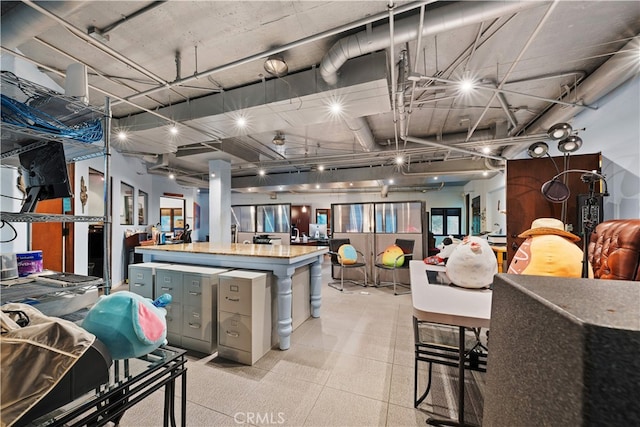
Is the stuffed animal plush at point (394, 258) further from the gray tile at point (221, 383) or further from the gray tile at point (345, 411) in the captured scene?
the gray tile at point (221, 383)

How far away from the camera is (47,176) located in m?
1.35

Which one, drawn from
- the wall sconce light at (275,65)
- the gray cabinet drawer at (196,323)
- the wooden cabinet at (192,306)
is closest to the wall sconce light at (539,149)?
the wall sconce light at (275,65)

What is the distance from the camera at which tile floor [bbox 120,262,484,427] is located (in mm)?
1804

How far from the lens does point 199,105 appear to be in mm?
3402

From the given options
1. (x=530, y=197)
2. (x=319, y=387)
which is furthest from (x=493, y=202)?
(x=319, y=387)

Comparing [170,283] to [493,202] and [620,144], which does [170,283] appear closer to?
[620,144]

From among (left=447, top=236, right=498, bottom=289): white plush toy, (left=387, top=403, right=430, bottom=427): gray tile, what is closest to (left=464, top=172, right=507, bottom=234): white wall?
(left=447, top=236, right=498, bottom=289): white plush toy

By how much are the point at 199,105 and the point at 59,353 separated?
341 centimetres

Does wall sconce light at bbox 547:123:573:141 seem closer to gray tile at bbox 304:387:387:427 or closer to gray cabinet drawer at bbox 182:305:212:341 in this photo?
gray tile at bbox 304:387:387:427

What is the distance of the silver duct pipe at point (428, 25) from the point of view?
67.5 inches

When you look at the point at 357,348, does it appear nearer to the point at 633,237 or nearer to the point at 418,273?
the point at 418,273

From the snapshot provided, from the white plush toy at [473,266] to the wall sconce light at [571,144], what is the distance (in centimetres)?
218

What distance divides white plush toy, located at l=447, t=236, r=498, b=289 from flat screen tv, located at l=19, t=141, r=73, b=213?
250 cm

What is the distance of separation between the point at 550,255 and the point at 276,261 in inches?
92.2
